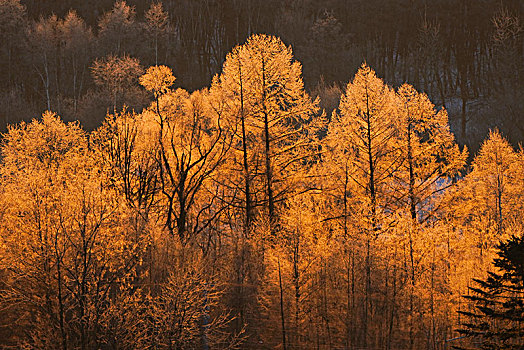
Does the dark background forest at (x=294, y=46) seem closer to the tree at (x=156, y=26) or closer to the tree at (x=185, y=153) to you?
the tree at (x=156, y=26)

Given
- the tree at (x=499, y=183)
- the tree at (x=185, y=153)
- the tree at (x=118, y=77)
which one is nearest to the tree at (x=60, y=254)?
the tree at (x=185, y=153)

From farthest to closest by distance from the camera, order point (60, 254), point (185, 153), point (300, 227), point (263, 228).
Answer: point (185, 153) < point (263, 228) < point (300, 227) < point (60, 254)

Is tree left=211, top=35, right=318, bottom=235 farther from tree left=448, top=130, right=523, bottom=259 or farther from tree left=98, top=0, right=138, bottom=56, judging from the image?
tree left=98, top=0, right=138, bottom=56

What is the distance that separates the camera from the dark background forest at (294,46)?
7356 centimetres

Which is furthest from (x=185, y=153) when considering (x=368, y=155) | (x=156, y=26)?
(x=156, y=26)

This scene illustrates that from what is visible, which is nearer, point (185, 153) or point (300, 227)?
point (300, 227)

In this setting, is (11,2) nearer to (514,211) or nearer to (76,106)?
(76,106)

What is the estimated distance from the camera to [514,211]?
45.4 m

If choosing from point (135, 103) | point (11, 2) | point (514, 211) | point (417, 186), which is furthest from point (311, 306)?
point (11, 2)

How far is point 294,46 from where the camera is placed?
83.8 metres

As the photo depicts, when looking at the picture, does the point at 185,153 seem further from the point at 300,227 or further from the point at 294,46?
the point at 294,46

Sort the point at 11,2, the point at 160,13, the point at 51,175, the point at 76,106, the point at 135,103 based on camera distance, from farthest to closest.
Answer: the point at 160,13, the point at 11,2, the point at 76,106, the point at 135,103, the point at 51,175

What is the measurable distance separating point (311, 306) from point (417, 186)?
840cm

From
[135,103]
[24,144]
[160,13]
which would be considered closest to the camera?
[24,144]
